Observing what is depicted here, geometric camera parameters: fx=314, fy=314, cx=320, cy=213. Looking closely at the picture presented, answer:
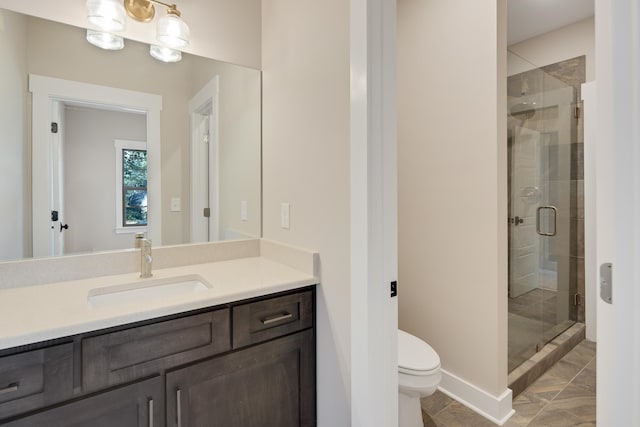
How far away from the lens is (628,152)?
65 cm

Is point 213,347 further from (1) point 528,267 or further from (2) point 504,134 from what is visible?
→ (1) point 528,267

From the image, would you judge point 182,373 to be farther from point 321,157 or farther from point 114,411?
point 321,157

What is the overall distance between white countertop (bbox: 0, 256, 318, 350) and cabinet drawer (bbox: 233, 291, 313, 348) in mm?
51

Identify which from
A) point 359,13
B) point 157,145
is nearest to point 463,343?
point 359,13

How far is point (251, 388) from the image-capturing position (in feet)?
3.98

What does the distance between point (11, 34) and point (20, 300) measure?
41.1 inches

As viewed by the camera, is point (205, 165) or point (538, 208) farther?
point (538, 208)

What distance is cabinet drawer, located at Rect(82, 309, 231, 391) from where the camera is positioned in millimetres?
939

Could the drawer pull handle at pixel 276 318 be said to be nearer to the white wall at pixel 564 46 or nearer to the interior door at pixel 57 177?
the interior door at pixel 57 177

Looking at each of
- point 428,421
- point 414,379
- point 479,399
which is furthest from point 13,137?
point 479,399

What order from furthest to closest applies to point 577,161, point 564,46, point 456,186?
point 564,46, point 577,161, point 456,186

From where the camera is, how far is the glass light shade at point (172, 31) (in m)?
1.48

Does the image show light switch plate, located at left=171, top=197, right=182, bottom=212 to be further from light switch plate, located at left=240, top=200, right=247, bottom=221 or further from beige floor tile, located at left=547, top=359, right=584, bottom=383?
beige floor tile, located at left=547, top=359, right=584, bottom=383

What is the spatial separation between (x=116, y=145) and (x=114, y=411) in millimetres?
1151
